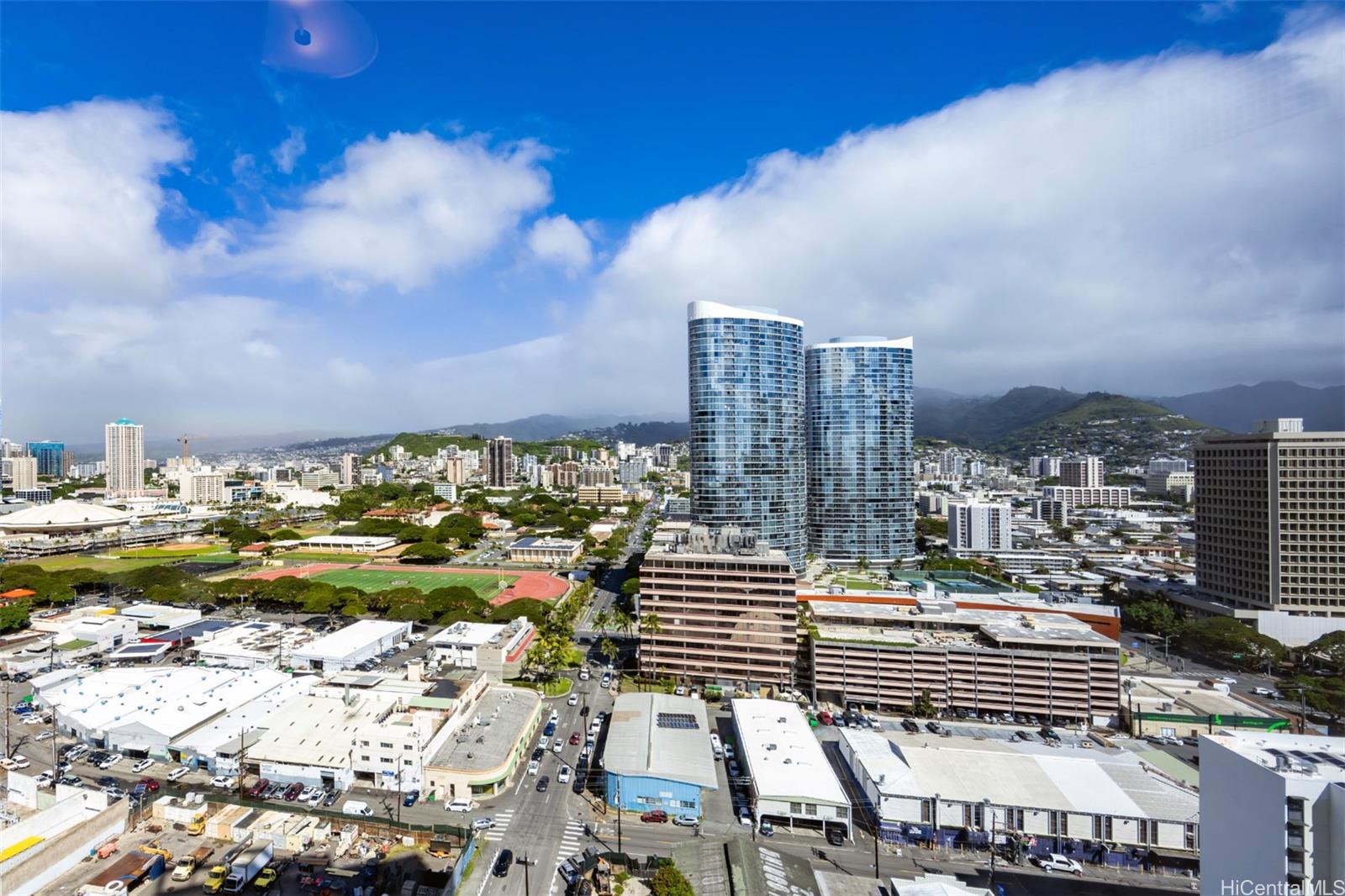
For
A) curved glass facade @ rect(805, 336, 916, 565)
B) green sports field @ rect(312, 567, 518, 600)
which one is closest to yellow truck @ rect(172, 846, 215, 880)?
green sports field @ rect(312, 567, 518, 600)

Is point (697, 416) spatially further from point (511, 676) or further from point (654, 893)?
point (654, 893)

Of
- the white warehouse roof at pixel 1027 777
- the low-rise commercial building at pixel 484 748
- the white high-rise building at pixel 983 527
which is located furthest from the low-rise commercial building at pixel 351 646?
the white high-rise building at pixel 983 527

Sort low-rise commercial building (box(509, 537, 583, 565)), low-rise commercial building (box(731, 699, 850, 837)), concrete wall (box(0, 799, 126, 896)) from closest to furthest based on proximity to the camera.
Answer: concrete wall (box(0, 799, 126, 896)) < low-rise commercial building (box(731, 699, 850, 837)) < low-rise commercial building (box(509, 537, 583, 565))

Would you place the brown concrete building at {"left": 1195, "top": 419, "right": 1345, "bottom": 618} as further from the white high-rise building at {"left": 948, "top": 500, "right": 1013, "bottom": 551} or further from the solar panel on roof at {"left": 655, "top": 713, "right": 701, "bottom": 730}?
the solar panel on roof at {"left": 655, "top": 713, "right": 701, "bottom": 730}

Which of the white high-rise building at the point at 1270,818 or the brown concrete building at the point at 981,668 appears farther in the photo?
the brown concrete building at the point at 981,668

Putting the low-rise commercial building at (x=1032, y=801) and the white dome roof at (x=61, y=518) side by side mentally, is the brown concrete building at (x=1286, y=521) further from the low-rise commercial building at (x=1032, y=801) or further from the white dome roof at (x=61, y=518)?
the white dome roof at (x=61, y=518)

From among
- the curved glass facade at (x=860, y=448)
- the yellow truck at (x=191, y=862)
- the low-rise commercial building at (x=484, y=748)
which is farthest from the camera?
the curved glass facade at (x=860, y=448)
